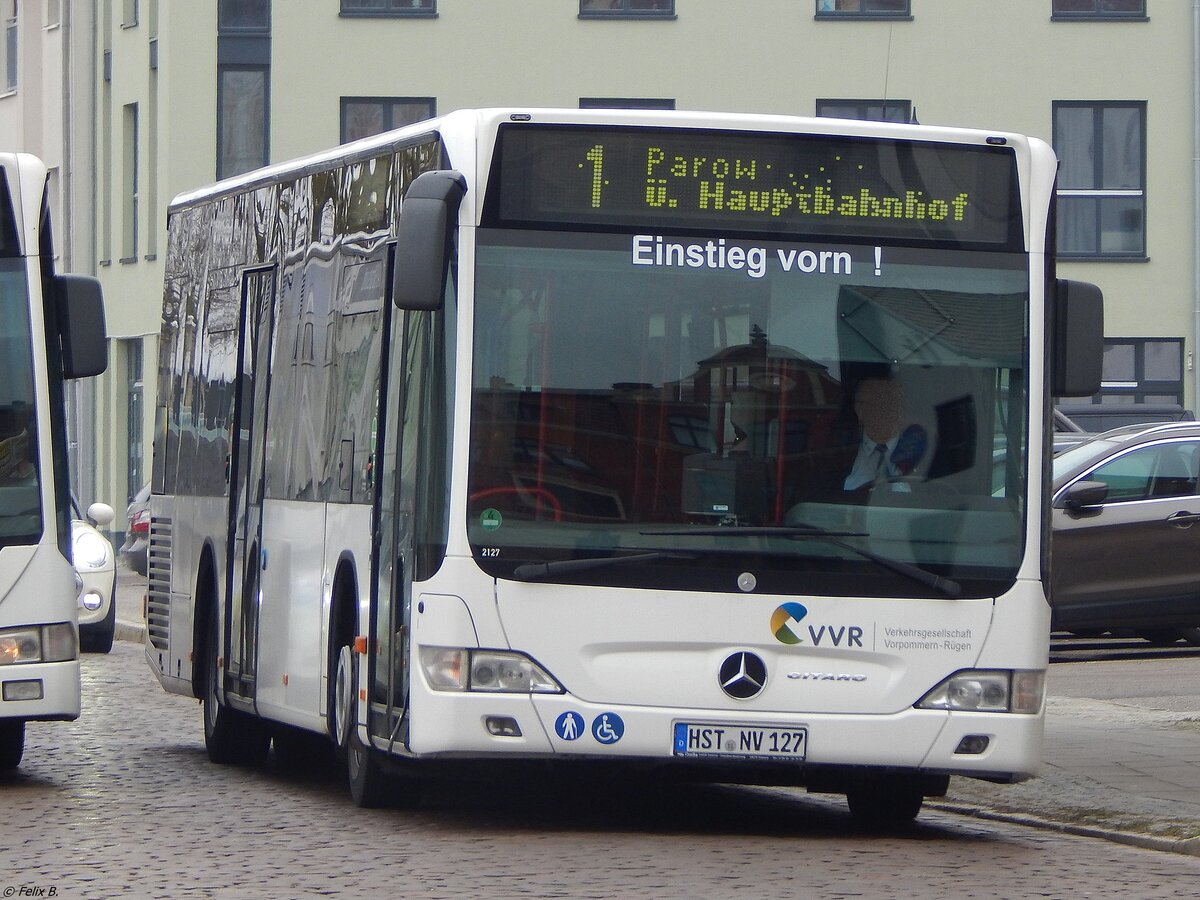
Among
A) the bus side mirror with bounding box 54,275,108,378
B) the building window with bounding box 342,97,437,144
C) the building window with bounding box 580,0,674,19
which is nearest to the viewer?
the bus side mirror with bounding box 54,275,108,378

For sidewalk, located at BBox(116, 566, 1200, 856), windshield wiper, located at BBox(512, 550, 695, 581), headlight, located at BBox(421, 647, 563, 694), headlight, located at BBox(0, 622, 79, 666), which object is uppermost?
windshield wiper, located at BBox(512, 550, 695, 581)

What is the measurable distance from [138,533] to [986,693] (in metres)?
23.4

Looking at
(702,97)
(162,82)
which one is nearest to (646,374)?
(702,97)

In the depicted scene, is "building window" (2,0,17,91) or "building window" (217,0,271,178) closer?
"building window" (217,0,271,178)

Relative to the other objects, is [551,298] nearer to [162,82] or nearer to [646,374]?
[646,374]

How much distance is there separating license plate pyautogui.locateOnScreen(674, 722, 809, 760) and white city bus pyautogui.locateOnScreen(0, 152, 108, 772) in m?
3.14

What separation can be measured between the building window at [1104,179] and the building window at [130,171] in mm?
15341

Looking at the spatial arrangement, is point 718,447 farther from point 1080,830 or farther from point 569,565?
point 1080,830

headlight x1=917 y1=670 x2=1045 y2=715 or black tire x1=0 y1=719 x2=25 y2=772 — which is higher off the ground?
headlight x1=917 y1=670 x2=1045 y2=715

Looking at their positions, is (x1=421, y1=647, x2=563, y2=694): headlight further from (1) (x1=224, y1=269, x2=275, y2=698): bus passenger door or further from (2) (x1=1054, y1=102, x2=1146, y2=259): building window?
(2) (x1=1054, y1=102, x2=1146, y2=259): building window

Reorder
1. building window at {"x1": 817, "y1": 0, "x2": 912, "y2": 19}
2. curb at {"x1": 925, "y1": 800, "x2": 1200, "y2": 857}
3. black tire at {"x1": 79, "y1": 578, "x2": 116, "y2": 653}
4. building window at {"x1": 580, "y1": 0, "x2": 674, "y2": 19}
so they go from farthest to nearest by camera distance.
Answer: building window at {"x1": 580, "y1": 0, "x2": 674, "y2": 19} → building window at {"x1": 817, "y1": 0, "x2": 912, "y2": 19} → black tire at {"x1": 79, "y1": 578, "x2": 116, "y2": 653} → curb at {"x1": 925, "y1": 800, "x2": 1200, "y2": 857}

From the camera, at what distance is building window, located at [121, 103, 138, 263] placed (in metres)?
45.1

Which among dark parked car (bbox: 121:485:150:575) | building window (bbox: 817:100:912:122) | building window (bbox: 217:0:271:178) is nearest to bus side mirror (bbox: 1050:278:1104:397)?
dark parked car (bbox: 121:485:150:575)

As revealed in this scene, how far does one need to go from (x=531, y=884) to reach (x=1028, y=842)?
9.28 feet
